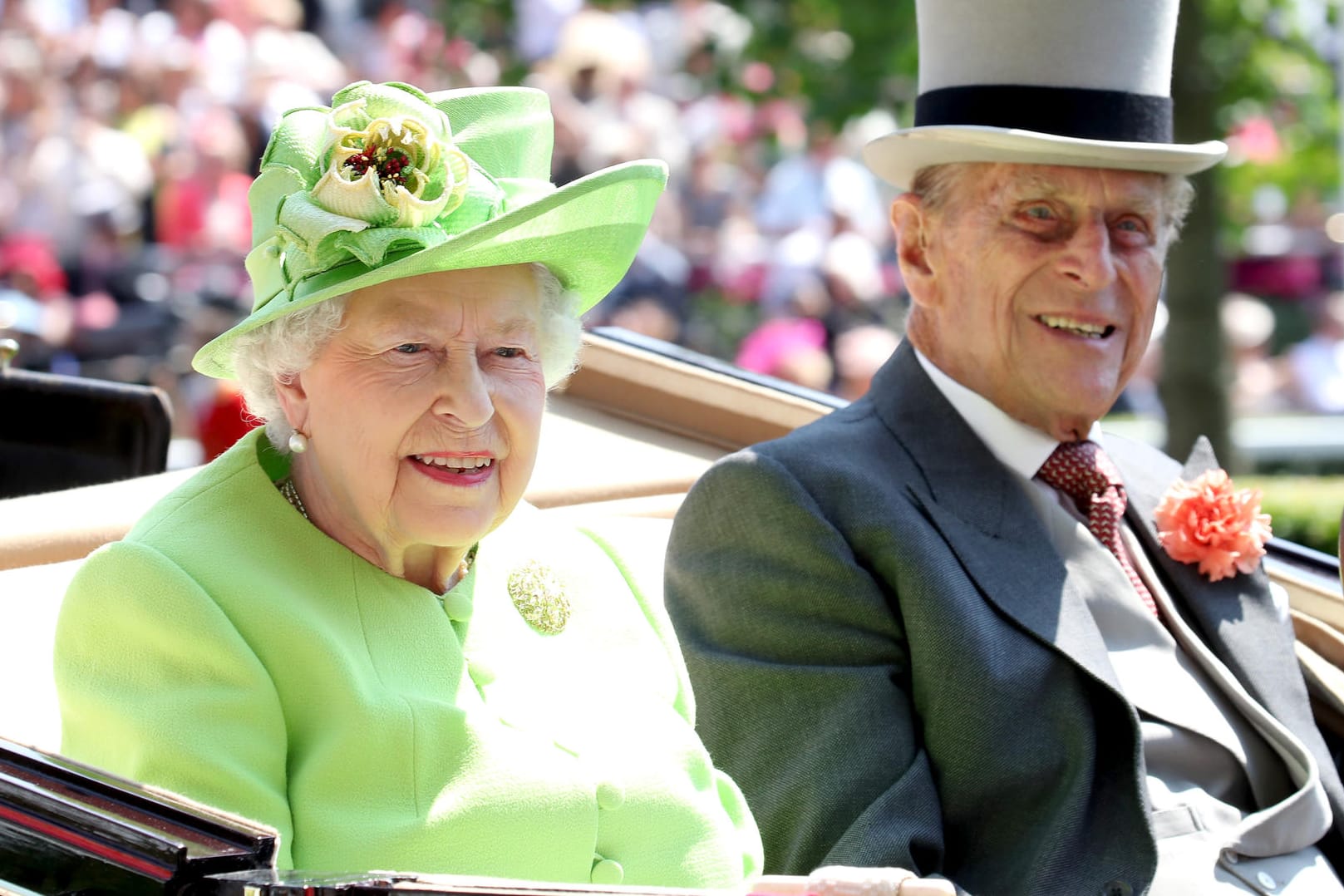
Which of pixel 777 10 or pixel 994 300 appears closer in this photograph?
pixel 994 300

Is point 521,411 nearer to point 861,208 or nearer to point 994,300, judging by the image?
point 994,300

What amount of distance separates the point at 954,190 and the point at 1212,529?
0.67m

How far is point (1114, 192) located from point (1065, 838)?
1032mm

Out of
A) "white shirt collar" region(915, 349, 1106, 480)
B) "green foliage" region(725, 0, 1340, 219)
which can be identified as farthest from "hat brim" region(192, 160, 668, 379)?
"green foliage" region(725, 0, 1340, 219)

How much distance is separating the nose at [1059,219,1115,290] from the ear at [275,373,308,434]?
128 centimetres

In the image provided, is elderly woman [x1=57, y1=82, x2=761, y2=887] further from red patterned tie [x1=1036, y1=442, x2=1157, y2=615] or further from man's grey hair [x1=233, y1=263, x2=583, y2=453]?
red patterned tie [x1=1036, y1=442, x2=1157, y2=615]

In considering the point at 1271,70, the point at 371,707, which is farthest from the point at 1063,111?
the point at 1271,70

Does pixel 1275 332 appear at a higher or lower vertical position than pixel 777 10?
lower

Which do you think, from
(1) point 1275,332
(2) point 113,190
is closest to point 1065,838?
(2) point 113,190

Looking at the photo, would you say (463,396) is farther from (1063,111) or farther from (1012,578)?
(1063,111)

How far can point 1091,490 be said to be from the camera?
9.48 feet

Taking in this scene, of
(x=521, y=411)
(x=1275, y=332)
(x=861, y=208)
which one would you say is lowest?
(x=1275, y=332)

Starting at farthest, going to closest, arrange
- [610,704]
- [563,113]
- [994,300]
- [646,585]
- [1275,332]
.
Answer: [1275,332]
[563,113]
[994,300]
[646,585]
[610,704]

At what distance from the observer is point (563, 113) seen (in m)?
9.25
